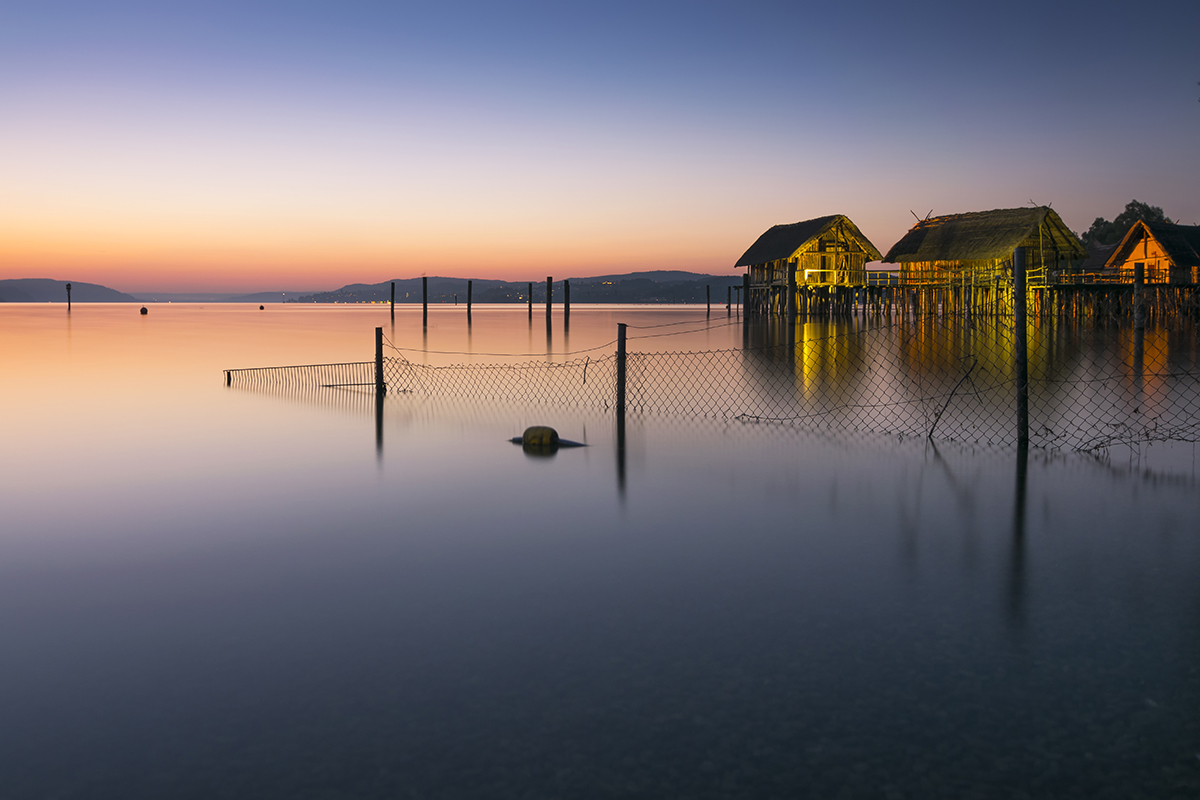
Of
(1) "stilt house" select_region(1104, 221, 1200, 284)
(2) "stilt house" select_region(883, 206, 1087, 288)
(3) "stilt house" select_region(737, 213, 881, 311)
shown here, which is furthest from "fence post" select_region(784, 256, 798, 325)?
(1) "stilt house" select_region(1104, 221, 1200, 284)

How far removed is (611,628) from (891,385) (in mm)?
15548

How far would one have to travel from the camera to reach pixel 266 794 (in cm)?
351

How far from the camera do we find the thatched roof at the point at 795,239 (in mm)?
58094

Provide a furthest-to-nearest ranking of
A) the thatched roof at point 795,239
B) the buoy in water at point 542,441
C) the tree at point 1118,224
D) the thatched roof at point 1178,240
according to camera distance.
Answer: the tree at point 1118,224 < the thatched roof at point 795,239 < the thatched roof at point 1178,240 < the buoy in water at point 542,441

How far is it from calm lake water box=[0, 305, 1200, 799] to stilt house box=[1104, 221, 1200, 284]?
4793cm

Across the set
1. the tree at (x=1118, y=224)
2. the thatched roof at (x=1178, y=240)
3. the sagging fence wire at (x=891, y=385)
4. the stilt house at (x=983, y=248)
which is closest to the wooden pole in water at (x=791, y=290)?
the stilt house at (x=983, y=248)

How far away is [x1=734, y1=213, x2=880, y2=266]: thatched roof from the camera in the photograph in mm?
58094

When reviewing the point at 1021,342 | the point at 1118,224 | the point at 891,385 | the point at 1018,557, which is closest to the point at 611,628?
the point at 1018,557

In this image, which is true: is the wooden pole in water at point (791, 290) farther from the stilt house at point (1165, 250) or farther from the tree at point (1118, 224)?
the tree at point (1118, 224)

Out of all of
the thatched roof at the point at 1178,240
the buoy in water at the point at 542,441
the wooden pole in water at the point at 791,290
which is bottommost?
the buoy in water at the point at 542,441

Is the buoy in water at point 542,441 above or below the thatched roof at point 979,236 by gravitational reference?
below

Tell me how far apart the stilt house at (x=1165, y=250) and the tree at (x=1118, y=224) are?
31551 millimetres

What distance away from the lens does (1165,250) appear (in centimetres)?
5122

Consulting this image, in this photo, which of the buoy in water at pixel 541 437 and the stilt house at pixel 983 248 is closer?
the buoy in water at pixel 541 437
